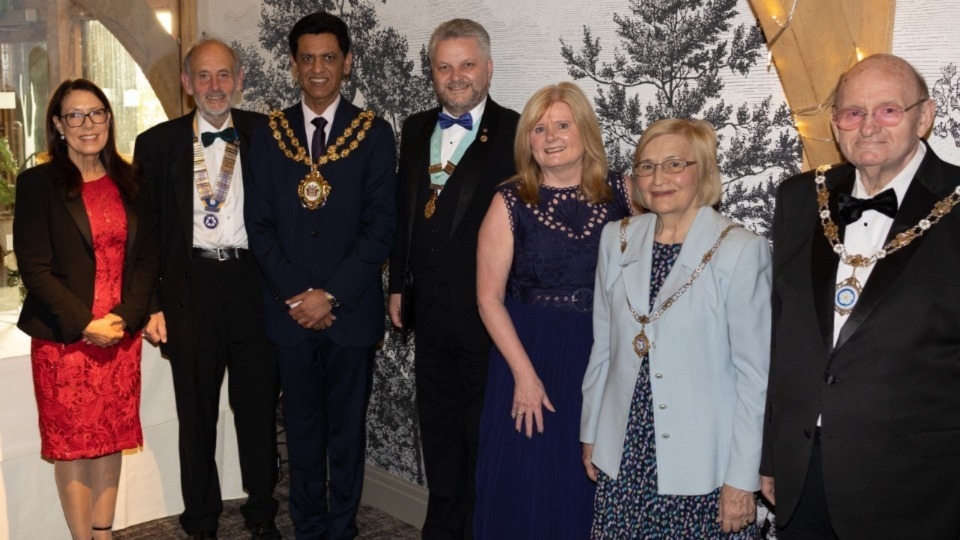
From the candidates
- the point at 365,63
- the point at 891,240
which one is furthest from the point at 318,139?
the point at 891,240

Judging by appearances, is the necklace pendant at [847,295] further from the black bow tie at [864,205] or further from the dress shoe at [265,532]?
the dress shoe at [265,532]

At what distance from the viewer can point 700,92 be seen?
310cm

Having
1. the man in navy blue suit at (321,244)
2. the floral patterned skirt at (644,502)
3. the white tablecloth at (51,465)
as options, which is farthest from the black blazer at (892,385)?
the white tablecloth at (51,465)

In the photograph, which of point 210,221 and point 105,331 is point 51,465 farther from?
point 210,221

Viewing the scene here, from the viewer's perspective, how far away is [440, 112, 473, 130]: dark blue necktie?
135 inches

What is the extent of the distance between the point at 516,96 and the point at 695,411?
1.66 metres

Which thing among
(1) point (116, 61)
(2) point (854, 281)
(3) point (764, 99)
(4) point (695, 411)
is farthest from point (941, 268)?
(1) point (116, 61)

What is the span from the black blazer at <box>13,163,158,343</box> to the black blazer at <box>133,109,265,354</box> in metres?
0.22

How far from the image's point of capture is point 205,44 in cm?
383

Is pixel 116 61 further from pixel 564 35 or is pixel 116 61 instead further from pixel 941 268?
pixel 941 268

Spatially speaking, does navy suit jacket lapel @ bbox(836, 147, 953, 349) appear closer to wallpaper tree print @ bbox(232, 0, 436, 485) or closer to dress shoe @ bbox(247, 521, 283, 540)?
wallpaper tree print @ bbox(232, 0, 436, 485)

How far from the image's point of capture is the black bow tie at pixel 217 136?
150 inches

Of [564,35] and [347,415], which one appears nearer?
[564,35]

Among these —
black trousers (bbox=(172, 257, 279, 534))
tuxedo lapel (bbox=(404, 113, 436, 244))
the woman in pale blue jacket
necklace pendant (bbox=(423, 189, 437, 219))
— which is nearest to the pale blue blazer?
the woman in pale blue jacket
